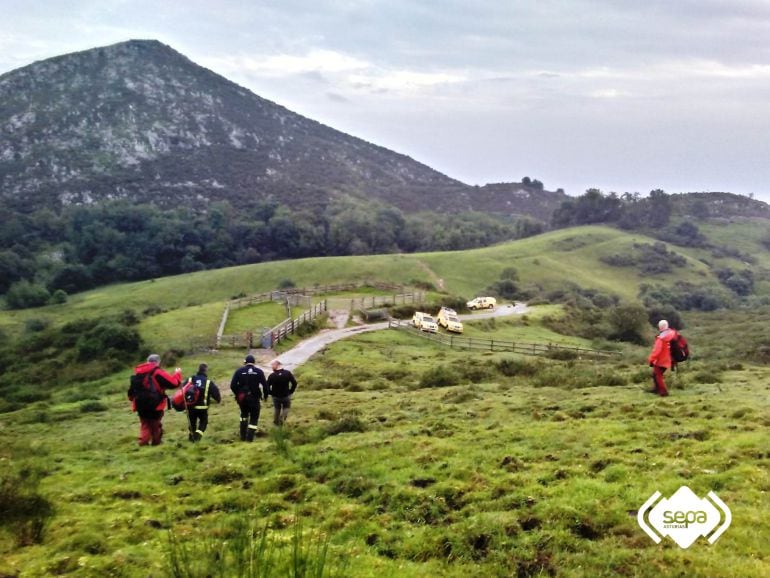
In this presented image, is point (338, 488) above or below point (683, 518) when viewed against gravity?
below

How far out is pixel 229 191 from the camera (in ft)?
579

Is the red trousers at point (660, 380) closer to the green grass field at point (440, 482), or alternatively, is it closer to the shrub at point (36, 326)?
the green grass field at point (440, 482)

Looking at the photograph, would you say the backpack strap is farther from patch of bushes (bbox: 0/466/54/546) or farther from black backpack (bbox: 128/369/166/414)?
patch of bushes (bbox: 0/466/54/546)

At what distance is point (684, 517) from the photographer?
7.87m

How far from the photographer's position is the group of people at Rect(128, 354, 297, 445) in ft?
46.6

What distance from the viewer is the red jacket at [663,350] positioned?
53.9ft

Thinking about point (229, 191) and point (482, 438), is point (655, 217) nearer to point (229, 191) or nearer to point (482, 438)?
point (229, 191)

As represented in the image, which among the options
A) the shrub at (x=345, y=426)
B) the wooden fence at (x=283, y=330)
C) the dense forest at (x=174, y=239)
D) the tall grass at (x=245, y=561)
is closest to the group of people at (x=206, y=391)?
the shrub at (x=345, y=426)

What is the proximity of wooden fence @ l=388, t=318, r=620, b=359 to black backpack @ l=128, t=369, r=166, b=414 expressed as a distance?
2830cm

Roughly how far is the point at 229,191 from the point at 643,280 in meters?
123

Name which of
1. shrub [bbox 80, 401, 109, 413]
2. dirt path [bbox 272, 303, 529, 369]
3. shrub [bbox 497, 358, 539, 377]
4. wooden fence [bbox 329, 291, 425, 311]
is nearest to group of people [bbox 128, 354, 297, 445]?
shrub [bbox 80, 401, 109, 413]

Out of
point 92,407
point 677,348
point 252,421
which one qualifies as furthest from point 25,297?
point 677,348

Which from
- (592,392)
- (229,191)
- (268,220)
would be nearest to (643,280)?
(268,220)

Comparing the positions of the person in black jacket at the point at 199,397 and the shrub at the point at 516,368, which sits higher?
the person in black jacket at the point at 199,397
